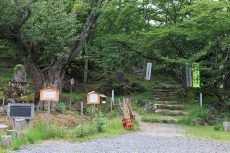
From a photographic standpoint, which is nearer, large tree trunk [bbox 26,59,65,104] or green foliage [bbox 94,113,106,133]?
green foliage [bbox 94,113,106,133]

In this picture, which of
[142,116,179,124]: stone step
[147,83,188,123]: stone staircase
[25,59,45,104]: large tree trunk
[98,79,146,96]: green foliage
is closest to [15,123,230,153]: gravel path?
[142,116,179,124]: stone step

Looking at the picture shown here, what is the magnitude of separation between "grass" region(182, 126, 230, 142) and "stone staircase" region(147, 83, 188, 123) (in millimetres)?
2115

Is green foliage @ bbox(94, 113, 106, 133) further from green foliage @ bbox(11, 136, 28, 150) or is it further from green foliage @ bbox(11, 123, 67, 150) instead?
green foliage @ bbox(11, 136, 28, 150)

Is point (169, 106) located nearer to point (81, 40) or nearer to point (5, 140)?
point (81, 40)

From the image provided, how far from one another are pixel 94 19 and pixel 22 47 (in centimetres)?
Answer: 358

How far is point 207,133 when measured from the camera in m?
14.6

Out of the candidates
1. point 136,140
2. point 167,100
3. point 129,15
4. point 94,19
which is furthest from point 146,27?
point 136,140

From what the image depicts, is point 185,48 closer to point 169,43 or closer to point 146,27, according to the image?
point 169,43

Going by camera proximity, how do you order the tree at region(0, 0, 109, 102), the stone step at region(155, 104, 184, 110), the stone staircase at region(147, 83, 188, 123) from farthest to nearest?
the stone step at region(155, 104, 184, 110) → the stone staircase at region(147, 83, 188, 123) → the tree at region(0, 0, 109, 102)

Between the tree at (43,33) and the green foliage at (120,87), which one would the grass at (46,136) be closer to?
the tree at (43,33)

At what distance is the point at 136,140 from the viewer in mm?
12062

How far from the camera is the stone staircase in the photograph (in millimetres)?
19438

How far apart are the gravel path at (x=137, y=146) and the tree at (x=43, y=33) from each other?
6950mm

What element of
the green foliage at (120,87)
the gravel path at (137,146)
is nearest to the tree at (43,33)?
the green foliage at (120,87)
